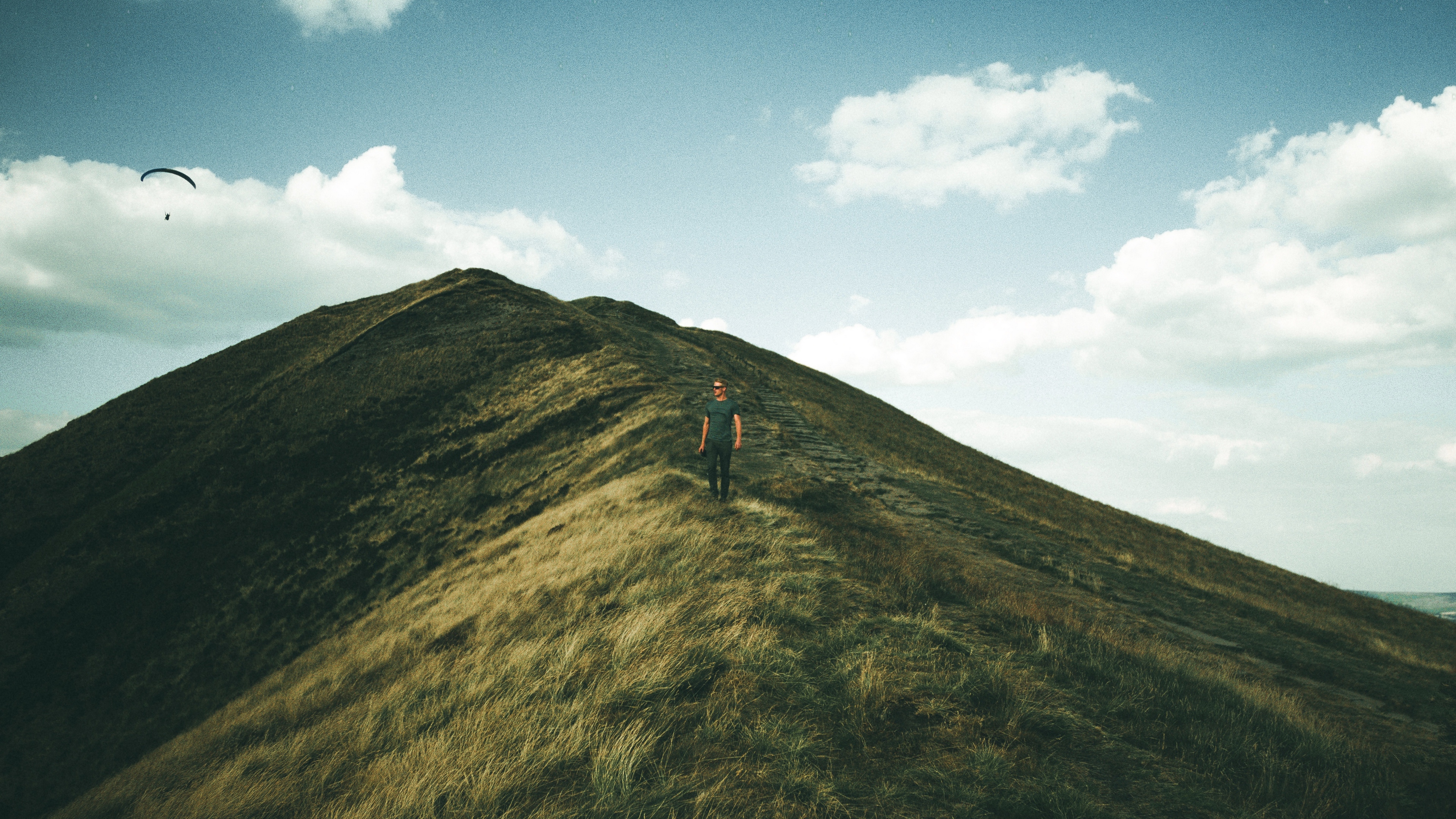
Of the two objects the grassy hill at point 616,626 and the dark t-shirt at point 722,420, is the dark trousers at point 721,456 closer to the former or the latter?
the dark t-shirt at point 722,420

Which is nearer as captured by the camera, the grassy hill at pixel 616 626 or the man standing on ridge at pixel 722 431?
the grassy hill at pixel 616 626

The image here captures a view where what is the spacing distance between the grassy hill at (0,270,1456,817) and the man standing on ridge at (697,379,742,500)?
91cm

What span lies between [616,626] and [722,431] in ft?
17.0

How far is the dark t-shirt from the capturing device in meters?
11.1

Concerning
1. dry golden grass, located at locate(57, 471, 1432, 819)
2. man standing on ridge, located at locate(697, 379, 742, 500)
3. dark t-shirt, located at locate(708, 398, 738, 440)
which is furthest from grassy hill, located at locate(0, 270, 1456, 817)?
dark t-shirt, located at locate(708, 398, 738, 440)

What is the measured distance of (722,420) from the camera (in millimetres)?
11109

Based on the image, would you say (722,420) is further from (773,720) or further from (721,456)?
(773,720)

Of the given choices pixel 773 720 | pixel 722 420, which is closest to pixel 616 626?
pixel 773 720

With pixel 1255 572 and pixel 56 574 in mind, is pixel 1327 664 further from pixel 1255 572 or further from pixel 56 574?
pixel 56 574

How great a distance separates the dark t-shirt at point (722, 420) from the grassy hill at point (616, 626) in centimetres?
141

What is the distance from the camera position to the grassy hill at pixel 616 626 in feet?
14.1

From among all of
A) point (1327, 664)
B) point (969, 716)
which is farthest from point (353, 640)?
point (1327, 664)

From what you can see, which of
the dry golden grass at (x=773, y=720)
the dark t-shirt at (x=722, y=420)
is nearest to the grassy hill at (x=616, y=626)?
the dry golden grass at (x=773, y=720)

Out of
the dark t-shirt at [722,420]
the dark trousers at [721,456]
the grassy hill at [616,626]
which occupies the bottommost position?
the grassy hill at [616,626]
